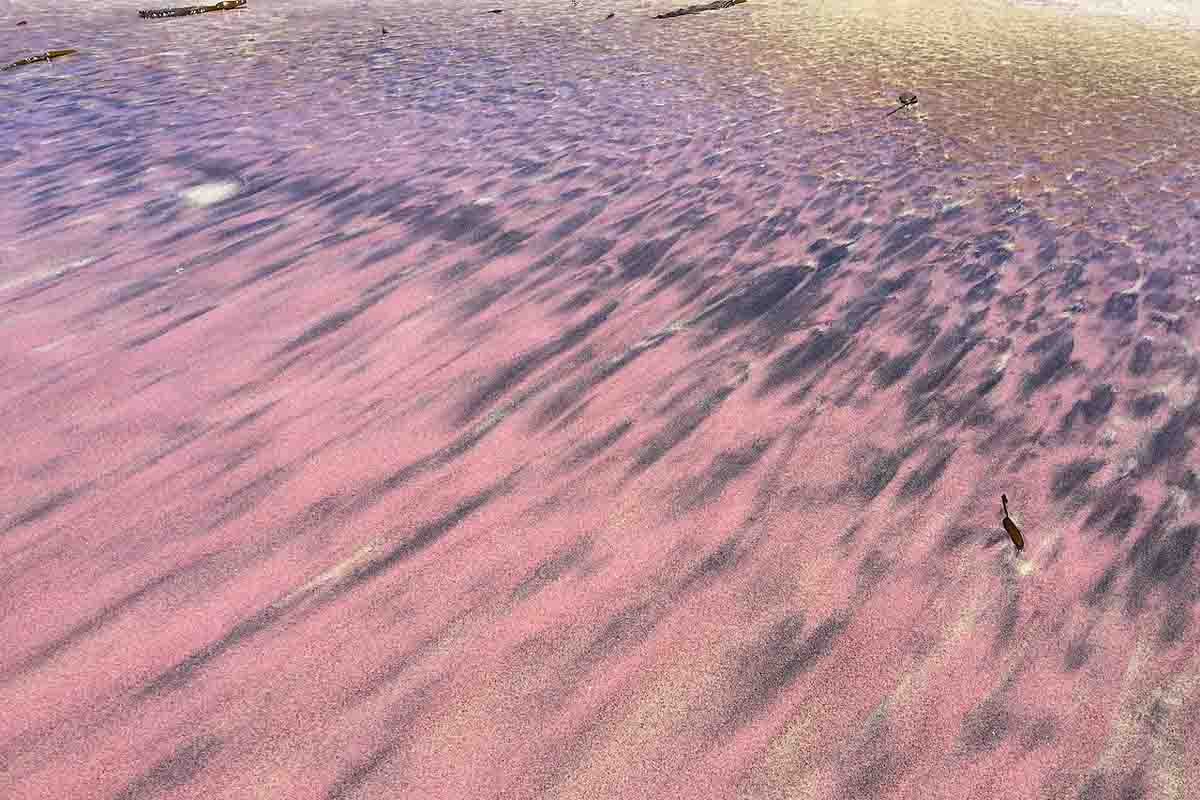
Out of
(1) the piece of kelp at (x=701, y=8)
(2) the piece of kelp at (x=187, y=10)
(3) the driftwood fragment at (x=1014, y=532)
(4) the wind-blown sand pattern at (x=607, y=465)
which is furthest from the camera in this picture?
(2) the piece of kelp at (x=187, y=10)

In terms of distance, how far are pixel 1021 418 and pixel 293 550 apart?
2.30 meters

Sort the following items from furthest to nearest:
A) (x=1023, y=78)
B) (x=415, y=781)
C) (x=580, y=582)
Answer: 1. (x=1023, y=78)
2. (x=580, y=582)
3. (x=415, y=781)

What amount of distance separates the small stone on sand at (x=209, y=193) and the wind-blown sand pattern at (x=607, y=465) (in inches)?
1.1

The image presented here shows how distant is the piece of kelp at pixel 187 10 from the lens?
10820 millimetres

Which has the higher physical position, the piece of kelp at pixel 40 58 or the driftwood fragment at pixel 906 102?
the driftwood fragment at pixel 906 102

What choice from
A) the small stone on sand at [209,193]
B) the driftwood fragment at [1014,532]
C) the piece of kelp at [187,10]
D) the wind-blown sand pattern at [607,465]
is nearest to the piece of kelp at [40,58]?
the piece of kelp at [187,10]

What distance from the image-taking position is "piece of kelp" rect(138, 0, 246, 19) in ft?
35.5

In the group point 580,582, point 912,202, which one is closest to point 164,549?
point 580,582

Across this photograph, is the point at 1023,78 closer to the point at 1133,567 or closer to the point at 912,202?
the point at 912,202

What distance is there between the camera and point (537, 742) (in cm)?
188

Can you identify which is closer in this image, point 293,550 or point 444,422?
point 293,550

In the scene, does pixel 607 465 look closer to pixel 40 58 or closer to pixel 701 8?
pixel 40 58

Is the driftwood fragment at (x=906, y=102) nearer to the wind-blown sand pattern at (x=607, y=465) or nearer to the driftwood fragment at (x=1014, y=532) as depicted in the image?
the wind-blown sand pattern at (x=607, y=465)

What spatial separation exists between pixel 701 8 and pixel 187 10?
6.39m
